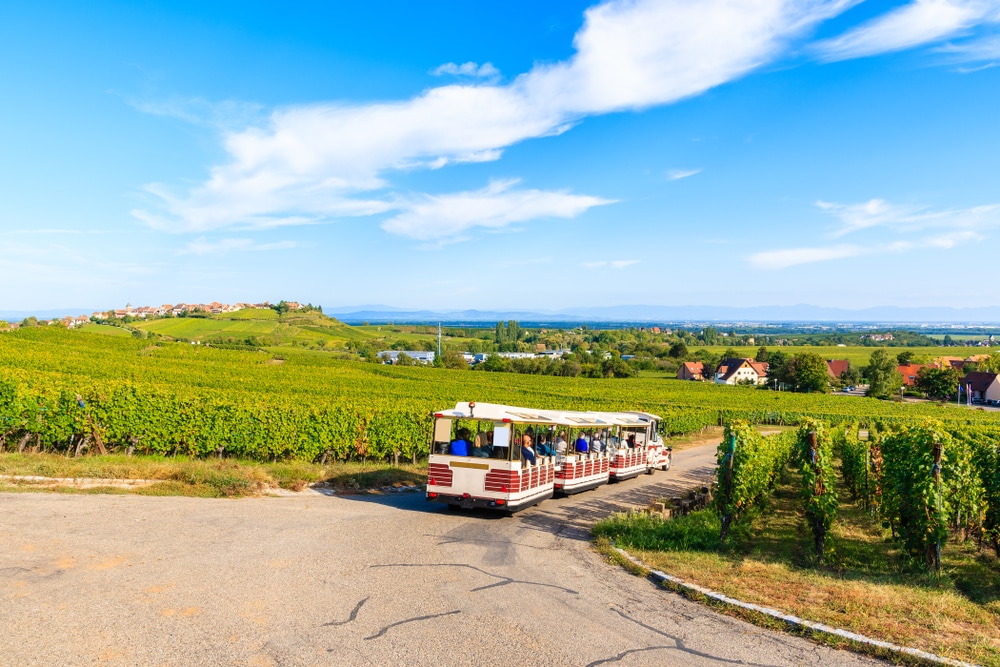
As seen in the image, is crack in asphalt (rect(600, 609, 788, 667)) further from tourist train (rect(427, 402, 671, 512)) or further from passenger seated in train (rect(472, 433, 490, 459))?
passenger seated in train (rect(472, 433, 490, 459))

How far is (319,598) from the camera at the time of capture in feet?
29.8

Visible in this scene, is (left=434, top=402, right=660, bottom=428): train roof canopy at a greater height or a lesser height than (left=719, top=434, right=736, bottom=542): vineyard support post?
greater

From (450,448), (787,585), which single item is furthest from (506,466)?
(787,585)

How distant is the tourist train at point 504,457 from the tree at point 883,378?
116718 mm

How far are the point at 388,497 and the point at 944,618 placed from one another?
13.6 metres

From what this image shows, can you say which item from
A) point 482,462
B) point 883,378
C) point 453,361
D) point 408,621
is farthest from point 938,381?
point 408,621

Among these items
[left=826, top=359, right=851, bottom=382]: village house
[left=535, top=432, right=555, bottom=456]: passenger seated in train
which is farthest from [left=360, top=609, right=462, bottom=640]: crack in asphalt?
[left=826, top=359, right=851, bottom=382]: village house

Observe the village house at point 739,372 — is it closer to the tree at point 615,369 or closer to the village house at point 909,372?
the village house at point 909,372

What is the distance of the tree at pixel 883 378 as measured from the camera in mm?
116312

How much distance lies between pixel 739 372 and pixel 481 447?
13897 cm

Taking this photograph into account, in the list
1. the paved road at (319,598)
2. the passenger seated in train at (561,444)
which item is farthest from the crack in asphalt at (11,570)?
the passenger seated in train at (561,444)

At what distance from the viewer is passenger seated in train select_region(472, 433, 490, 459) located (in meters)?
16.3

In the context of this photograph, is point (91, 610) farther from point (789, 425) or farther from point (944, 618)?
point (789, 425)

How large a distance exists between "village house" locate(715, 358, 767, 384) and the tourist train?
13066 cm
